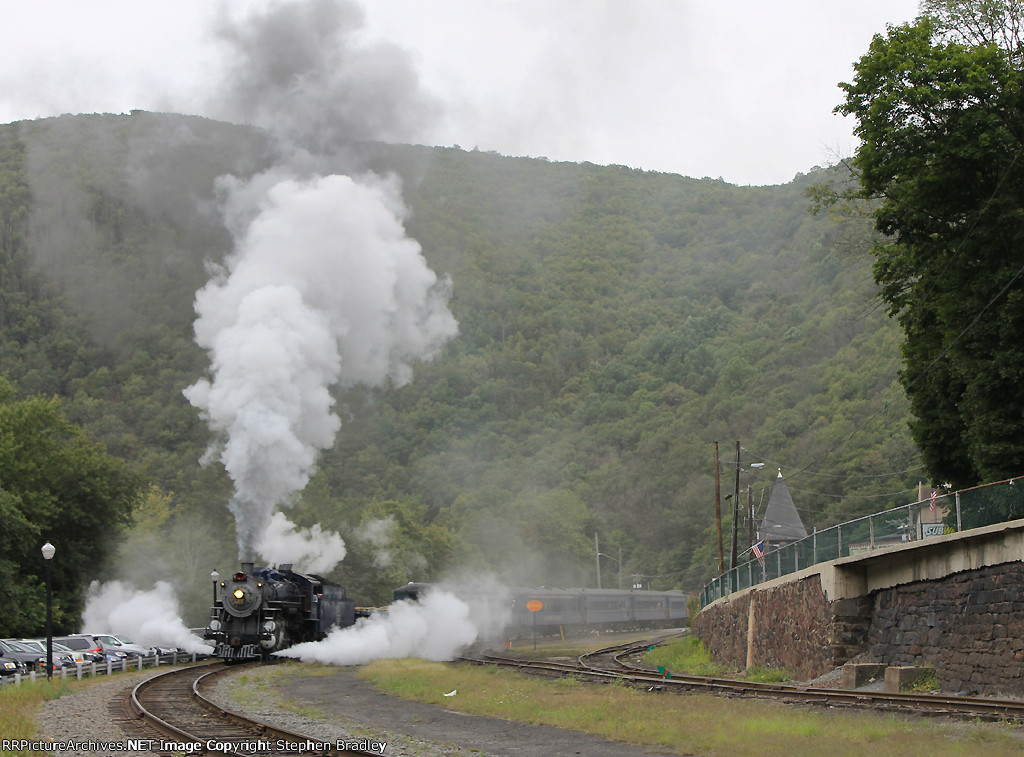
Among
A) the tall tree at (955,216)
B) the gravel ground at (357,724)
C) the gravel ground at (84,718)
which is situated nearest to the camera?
the gravel ground at (357,724)

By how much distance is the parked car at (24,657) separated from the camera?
30.2 metres

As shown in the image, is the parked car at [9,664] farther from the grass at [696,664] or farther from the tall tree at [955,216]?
the tall tree at [955,216]

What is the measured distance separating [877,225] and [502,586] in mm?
31582

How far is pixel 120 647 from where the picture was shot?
3659 centimetres

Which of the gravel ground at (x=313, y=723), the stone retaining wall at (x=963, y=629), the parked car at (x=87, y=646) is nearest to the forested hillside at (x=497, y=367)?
the parked car at (x=87, y=646)

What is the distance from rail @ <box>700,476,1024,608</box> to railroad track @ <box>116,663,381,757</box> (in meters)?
12.4

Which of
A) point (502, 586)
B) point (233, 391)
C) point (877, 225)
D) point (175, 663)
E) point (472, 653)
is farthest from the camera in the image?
point (502, 586)

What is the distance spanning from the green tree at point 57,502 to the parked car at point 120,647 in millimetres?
7256

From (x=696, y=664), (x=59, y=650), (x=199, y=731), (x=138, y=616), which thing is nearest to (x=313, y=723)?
(x=199, y=731)

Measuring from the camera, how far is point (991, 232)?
84.8 ft

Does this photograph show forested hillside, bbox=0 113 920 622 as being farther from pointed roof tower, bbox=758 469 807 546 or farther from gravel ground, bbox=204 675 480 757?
gravel ground, bbox=204 675 480 757

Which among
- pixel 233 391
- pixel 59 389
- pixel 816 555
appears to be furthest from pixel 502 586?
pixel 59 389

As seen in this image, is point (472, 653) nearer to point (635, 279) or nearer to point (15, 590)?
point (15, 590)

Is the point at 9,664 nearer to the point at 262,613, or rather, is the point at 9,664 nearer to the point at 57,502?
the point at 262,613
